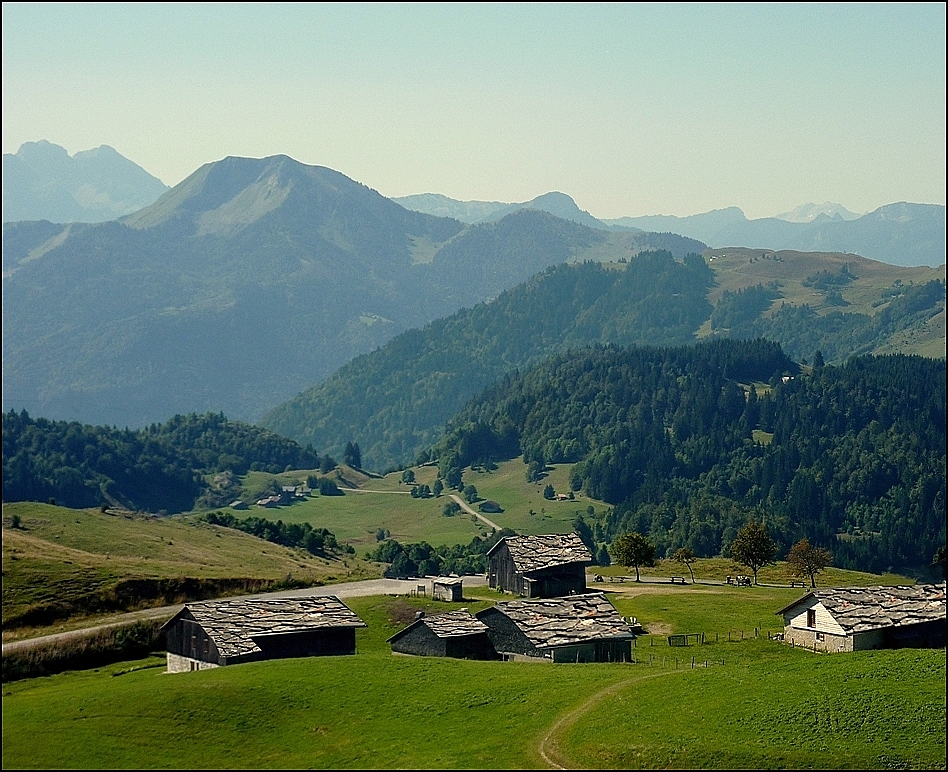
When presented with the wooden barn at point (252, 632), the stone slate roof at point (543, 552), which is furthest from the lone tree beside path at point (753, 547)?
the wooden barn at point (252, 632)

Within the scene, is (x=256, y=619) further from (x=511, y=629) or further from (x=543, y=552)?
(x=543, y=552)

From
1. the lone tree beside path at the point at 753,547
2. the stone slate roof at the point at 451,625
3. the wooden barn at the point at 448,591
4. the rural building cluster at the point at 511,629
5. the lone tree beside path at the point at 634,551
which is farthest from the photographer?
the lone tree beside path at the point at 634,551

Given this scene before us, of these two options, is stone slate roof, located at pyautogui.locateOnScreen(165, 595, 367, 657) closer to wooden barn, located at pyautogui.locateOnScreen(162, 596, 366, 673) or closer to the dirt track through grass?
wooden barn, located at pyautogui.locateOnScreen(162, 596, 366, 673)

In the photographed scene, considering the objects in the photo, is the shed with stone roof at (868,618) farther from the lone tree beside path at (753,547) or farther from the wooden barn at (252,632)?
the lone tree beside path at (753,547)

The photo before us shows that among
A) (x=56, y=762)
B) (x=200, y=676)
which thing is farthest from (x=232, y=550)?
(x=56, y=762)

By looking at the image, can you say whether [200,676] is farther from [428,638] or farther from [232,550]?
[232,550]

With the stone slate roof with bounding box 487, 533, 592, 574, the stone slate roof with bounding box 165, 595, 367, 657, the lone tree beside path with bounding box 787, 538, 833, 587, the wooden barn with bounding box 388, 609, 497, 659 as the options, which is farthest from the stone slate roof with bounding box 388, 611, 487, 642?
the lone tree beside path with bounding box 787, 538, 833, 587

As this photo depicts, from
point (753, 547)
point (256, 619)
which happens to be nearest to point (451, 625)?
point (256, 619)
